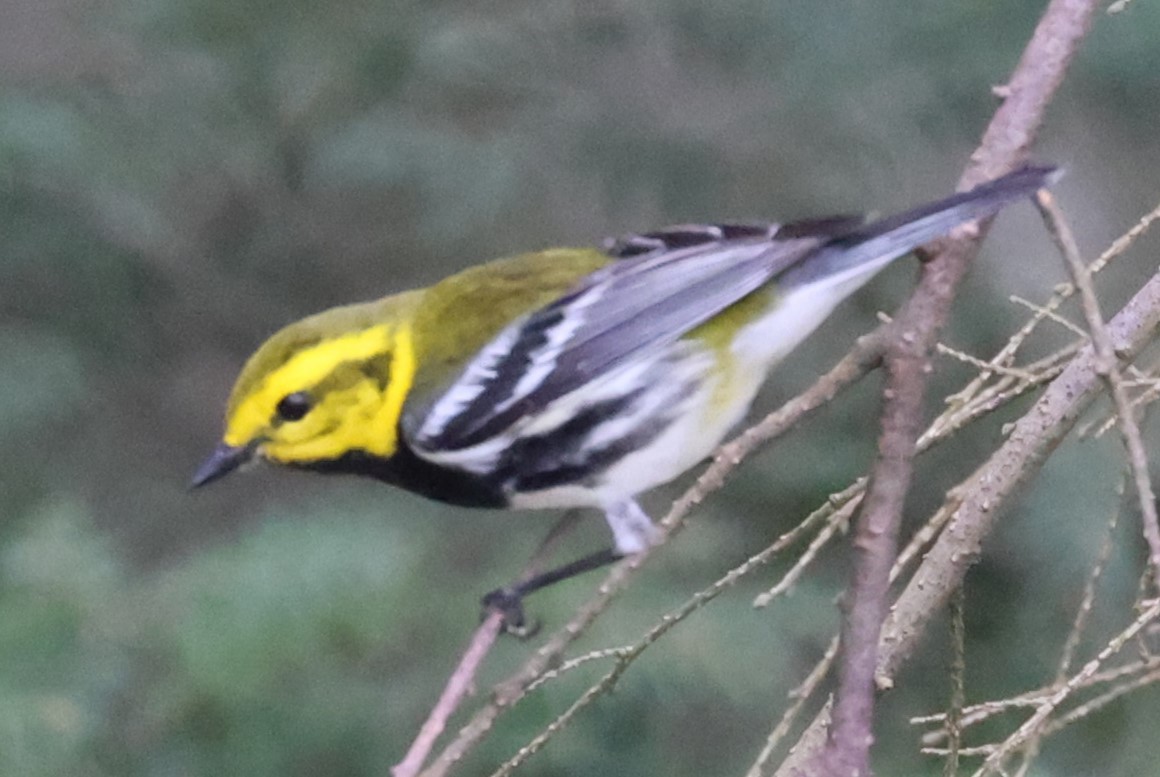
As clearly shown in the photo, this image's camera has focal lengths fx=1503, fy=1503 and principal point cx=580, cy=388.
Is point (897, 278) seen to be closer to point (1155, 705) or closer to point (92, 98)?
point (1155, 705)

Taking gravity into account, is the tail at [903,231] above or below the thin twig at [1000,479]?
above

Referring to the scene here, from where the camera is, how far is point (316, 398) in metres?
1.16

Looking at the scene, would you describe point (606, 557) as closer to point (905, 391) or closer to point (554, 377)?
point (554, 377)

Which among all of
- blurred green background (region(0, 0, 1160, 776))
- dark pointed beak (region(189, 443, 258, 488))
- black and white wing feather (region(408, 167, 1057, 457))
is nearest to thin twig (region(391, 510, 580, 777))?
black and white wing feather (region(408, 167, 1057, 457))

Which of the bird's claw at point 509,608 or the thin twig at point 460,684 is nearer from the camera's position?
the thin twig at point 460,684

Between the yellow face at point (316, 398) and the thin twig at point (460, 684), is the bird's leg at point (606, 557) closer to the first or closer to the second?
the thin twig at point (460, 684)

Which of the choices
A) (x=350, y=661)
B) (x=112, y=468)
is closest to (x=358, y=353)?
(x=350, y=661)

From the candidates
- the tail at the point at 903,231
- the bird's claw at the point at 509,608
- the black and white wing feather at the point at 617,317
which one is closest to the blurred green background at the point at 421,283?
the bird's claw at the point at 509,608

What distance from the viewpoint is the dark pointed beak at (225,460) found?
1142 millimetres

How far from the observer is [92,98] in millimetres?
1866

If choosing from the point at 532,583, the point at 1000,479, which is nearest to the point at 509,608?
the point at 532,583

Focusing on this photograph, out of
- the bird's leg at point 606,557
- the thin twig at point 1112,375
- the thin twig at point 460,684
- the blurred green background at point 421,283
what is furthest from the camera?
the blurred green background at point 421,283

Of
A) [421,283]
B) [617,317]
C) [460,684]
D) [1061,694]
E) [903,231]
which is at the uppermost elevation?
[421,283]

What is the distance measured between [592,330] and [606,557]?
0.61ft
